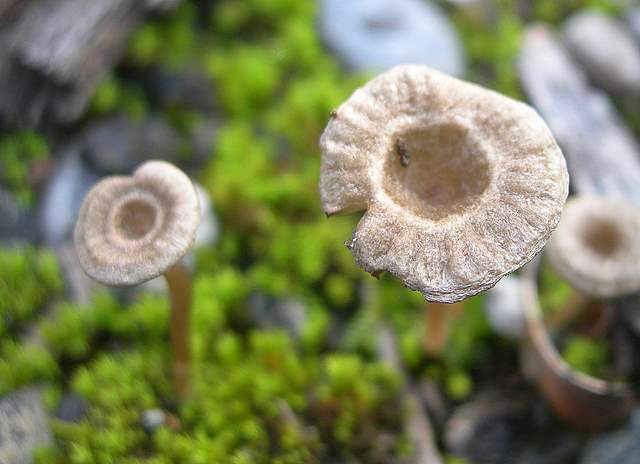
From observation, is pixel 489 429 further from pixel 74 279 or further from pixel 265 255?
pixel 74 279

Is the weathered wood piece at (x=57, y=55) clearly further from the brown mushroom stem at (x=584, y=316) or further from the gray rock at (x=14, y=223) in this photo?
the brown mushroom stem at (x=584, y=316)

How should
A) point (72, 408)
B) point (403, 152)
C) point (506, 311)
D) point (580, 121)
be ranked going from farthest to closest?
point (580, 121) → point (506, 311) → point (72, 408) → point (403, 152)

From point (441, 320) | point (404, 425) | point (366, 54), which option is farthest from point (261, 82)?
point (404, 425)

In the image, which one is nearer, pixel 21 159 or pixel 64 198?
pixel 64 198

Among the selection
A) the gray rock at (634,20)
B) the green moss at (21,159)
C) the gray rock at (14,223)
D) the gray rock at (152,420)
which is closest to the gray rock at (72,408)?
the gray rock at (152,420)

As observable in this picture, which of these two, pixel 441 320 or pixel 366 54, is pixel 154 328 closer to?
pixel 441 320

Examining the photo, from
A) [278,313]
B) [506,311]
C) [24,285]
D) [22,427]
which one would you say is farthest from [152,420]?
[506,311]

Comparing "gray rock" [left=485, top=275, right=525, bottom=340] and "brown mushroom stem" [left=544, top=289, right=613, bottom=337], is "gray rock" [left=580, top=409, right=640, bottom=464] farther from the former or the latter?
"gray rock" [left=485, top=275, right=525, bottom=340]
